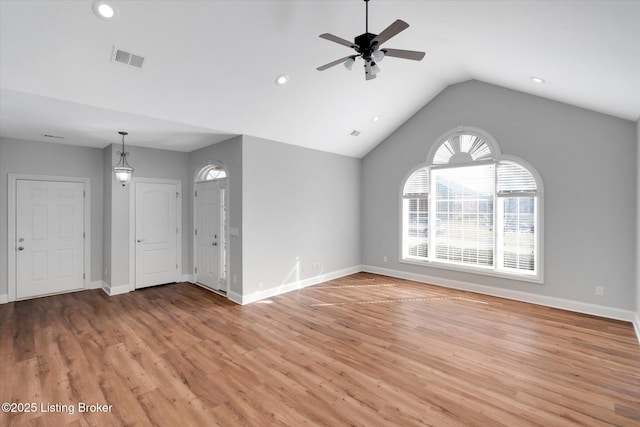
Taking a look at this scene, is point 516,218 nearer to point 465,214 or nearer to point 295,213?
point 465,214

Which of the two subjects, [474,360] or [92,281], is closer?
[474,360]

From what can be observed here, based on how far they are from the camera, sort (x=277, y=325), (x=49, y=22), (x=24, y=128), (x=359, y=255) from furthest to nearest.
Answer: (x=359, y=255) → (x=24, y=128) → (x=277, y=325) → (x=49, y=22)

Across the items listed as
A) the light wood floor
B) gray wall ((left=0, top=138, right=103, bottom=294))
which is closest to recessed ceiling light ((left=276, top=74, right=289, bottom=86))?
the light wood floor

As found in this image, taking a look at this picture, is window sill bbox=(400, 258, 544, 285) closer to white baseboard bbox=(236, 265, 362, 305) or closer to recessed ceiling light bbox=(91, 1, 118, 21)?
white baseboard bbox=(236, 265, 362, 305)

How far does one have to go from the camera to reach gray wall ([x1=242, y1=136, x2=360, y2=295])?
5047 mm

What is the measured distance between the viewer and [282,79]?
4020 millimetres

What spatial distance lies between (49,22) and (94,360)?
318cm

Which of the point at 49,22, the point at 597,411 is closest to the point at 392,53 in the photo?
the point at 49,22

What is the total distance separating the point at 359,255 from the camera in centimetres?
730

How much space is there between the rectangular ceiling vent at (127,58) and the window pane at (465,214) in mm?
5136

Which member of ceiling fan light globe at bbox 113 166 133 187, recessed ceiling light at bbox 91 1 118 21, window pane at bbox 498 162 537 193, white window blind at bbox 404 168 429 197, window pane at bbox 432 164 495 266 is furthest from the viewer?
white window blind at bbox 404 168 429 197

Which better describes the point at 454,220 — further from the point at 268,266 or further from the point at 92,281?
the point at 92,281

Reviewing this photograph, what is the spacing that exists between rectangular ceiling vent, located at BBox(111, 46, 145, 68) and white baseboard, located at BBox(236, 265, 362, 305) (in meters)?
3.43

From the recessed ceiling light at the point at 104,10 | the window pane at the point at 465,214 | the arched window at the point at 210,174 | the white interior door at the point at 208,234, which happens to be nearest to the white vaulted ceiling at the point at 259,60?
the recessed ceiling light at the point at 104,10
